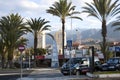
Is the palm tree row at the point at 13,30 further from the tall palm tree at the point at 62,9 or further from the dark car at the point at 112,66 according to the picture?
the dark car at the point at 112,66

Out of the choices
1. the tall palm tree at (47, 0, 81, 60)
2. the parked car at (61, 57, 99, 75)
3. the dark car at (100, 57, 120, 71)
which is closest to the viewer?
the dark car at (100, 57, 120, 71)

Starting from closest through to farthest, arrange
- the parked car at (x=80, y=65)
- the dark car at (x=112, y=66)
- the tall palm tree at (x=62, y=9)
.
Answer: the dark car at (x=112, y=66) < the parked car at (x=80, y=65) < the tall palm tree at (x=62, y=9)

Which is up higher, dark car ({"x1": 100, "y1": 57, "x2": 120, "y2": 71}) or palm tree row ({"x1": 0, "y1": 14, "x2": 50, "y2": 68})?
palm tree row ({"x1": 0, "y1": 14, "x2": 50, "y2": 68})

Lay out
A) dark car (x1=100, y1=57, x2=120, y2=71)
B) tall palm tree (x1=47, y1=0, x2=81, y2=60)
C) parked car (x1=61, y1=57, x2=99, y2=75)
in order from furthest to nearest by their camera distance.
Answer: tall palm tree (x1=47, y1=0, x2=81, y2=60), parked car (x1=61, y1=57, x2=99, y2=75), dark car (x1=100, y1=57, x2=120, y2=71)

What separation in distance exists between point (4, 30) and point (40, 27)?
7.22 metres

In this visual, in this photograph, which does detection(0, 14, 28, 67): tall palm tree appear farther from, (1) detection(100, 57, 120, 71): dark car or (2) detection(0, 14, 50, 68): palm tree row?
(1) detection(100, 57, 120, 71): dark car

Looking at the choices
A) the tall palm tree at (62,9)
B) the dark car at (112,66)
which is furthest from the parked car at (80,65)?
the tall palm tree at (62,9)

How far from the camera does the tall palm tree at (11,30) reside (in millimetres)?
68500

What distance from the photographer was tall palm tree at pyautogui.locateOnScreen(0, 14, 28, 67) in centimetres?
6850

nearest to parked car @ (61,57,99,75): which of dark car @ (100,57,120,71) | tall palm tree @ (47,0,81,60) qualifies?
dark car @ (100,57,120,71)

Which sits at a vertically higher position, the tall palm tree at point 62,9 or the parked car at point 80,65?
the tall palm tree at point 62,9

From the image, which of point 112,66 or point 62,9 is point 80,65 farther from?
point 62,9

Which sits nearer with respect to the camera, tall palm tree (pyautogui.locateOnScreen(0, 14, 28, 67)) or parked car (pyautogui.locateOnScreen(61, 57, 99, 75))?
parked car (pyautogui.locateOnScreen(61, 57, 99, 75))

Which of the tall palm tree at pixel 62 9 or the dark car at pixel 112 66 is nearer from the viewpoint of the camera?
the dark car at pixel 112 66
